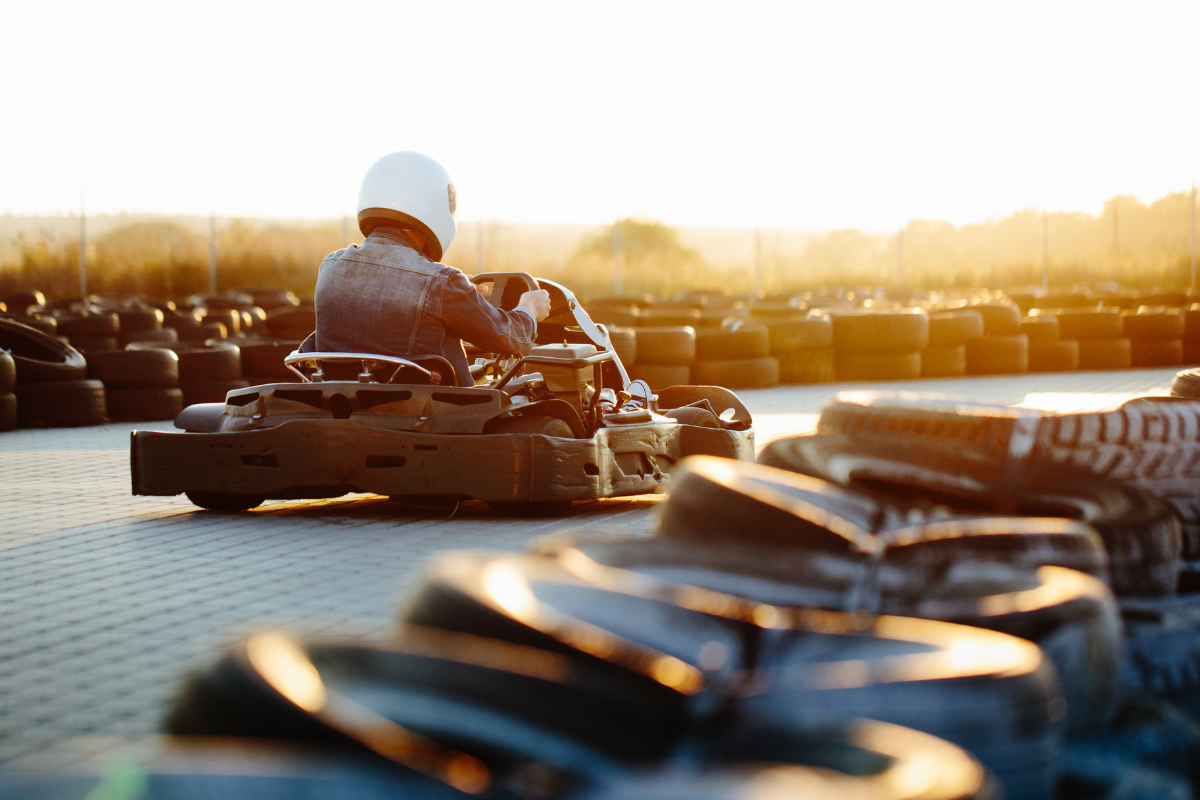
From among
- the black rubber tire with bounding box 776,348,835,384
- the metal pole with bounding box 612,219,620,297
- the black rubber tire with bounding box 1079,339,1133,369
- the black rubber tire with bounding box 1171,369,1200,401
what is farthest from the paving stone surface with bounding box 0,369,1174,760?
the metal pole with bounding box 612,219,620,297

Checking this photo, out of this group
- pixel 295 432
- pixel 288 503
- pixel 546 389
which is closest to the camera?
pixel 295 432

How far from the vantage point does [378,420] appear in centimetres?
425

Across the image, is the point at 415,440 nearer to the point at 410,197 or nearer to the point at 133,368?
the point at 410,197

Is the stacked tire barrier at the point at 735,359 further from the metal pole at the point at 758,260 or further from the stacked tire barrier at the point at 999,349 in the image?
the metal pole at the point at 758,260

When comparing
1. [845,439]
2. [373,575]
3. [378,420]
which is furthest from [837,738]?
[378,420]

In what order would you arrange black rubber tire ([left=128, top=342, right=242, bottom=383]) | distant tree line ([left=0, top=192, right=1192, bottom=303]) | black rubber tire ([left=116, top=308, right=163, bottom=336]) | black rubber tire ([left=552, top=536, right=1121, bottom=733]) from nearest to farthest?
black rubber tire ([left=552, top=536, right=1121, bottom=733])
black rubber tire ([left=128, top=342, right=242, bottom=383])
black rubber tire ([left=116, top=308, right=163, bottom=336])
distant tree line ([left=0, top=192, right=1192, bottom=303])

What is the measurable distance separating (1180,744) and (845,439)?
3.23 ft

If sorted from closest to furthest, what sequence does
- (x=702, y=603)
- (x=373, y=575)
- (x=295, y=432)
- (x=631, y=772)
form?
(x=631, y=772) → (x=702, y=603) → (x=373, y=575) → (x=295, y=432)

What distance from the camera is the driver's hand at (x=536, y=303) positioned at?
4.85 meters

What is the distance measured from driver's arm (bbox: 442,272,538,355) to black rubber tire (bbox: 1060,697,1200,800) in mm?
3187

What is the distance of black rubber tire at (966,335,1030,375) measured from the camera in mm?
13516

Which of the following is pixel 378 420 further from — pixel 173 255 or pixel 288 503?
pixel 173 255

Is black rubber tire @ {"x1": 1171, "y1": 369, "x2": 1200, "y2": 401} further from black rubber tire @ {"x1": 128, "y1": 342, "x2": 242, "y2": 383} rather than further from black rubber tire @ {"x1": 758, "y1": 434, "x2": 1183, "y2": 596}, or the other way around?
black rubber tire @ {"x1": 128, "y1": 342, "x2": 242, "y2": 383}

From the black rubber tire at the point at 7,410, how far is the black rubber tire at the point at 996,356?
32.7 ft
